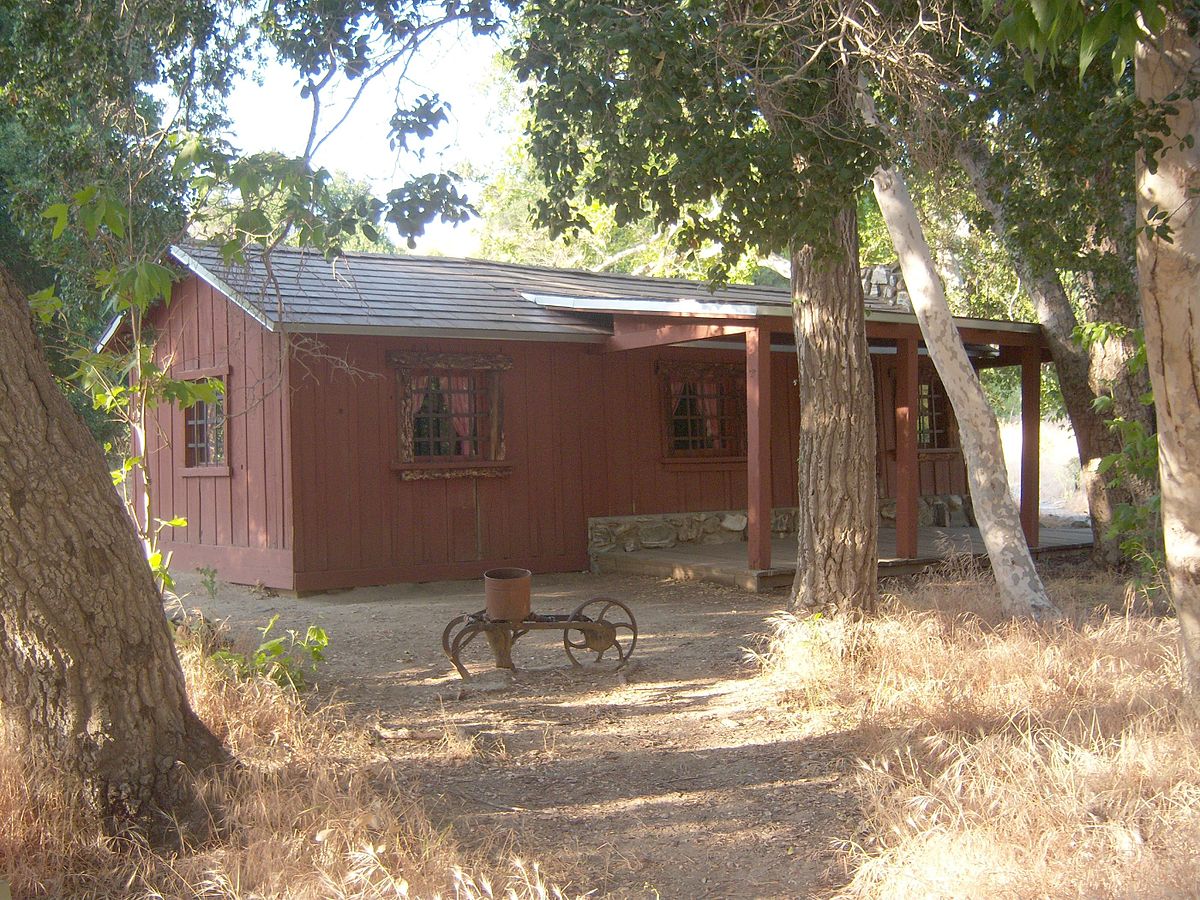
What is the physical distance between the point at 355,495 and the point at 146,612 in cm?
717

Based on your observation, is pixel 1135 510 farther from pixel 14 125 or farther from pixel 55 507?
pixel 14 125

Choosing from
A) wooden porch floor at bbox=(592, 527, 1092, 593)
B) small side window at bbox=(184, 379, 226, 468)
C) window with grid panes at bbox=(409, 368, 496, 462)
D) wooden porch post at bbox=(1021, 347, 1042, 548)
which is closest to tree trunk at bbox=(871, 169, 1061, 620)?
wooden porch floor at bbox=(592, 527, 1092, 593)

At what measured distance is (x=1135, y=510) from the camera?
7594mm

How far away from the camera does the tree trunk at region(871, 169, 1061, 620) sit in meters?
7.80

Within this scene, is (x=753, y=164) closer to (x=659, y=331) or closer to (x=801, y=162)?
(x=801, y=162)

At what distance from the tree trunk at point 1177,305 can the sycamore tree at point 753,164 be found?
1.69 m

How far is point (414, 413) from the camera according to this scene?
11469 mm

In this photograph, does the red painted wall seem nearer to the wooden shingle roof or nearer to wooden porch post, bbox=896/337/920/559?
the wooden shingle roof

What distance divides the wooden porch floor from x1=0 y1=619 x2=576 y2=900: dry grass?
22.2 feet

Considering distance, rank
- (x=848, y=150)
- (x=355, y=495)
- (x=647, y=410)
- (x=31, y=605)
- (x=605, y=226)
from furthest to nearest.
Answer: (x=605, y=226) < (x=647, y=410) < (x=355, y=495) < (x=848, y=150) < (x=31, y=605)

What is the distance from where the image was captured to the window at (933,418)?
15961mm

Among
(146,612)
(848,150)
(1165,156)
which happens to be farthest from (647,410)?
(146,612)

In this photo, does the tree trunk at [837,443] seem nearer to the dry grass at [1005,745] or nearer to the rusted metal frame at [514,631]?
the dry grass at [1005,745]

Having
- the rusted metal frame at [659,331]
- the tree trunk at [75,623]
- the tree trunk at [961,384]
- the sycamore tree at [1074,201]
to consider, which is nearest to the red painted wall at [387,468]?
the rusted metal frame at [659,331]
